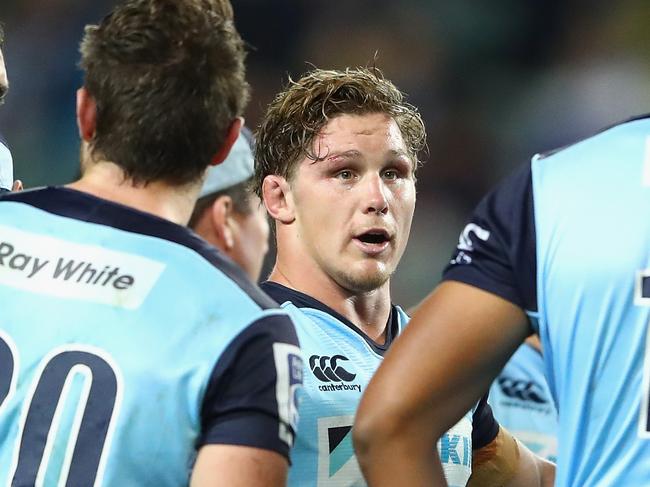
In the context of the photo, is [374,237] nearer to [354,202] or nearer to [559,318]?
[354,202]

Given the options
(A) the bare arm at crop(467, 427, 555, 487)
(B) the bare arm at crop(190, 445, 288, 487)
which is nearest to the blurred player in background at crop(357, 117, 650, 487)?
(B) the bare arm at crop(190, 445, 288, 487)

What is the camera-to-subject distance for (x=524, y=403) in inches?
217

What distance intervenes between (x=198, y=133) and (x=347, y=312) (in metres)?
1.12

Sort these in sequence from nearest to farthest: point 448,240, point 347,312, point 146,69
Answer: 1. point 146,69
2. point 347,312
3. point 448,240

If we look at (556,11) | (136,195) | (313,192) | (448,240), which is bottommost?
(448,240)

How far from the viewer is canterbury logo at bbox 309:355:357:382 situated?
301 cm

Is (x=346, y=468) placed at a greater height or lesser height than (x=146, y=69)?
lesser

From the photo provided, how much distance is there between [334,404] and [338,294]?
1.48ft

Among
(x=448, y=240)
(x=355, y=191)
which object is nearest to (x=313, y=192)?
(x=355, y=191)

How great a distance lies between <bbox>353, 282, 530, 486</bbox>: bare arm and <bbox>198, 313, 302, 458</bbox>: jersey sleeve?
0.75ft

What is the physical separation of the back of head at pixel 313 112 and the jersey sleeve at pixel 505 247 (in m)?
1.35

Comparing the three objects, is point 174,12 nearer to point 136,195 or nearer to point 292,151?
point 136,195

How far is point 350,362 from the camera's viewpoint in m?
3.12

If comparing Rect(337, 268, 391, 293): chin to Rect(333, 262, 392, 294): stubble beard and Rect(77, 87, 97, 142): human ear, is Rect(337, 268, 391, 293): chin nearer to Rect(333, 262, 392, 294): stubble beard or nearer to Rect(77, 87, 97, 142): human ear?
Rect(333, 262, 392, 294): stubble beard
